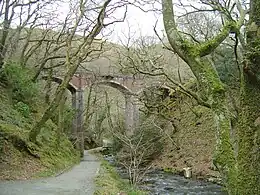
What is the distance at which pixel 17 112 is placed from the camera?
65.3ft

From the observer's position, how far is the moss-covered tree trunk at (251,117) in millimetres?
4832

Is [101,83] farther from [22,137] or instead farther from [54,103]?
[22,137]

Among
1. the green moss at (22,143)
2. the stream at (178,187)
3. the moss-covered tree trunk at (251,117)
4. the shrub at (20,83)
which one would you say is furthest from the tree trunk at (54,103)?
the moss-covered tree trunk at (251,117)

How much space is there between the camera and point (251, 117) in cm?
508

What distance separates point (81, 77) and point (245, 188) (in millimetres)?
33342

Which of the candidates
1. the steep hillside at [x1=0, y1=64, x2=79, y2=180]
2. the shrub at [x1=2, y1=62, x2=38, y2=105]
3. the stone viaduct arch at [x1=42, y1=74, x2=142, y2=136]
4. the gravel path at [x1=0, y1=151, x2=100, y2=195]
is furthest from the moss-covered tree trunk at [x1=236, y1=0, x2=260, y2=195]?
the stone viaduct arch at [x1=42, y1=74, x2=142, y2=136]

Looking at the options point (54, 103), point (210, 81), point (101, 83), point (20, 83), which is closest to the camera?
point (210, 81)

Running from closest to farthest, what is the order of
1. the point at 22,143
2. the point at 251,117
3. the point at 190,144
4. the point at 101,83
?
the point at 251,117, the point at 22,143, the point at 190,144, the point at 101,83

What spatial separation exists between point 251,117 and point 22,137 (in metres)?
12.2

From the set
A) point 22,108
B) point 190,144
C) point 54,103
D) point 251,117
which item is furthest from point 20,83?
point 251,117

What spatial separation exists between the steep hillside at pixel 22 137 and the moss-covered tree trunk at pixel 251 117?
9014mm

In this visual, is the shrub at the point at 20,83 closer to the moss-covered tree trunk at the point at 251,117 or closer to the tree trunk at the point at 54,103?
the tree trunk at the point at 54,103

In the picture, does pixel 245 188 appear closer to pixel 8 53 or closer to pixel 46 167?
pixel 46 167

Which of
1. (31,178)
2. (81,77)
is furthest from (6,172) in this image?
(81,77)
